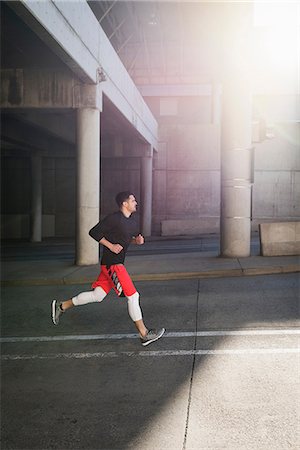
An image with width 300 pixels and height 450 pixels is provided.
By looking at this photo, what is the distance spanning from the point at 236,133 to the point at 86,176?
4.52 m

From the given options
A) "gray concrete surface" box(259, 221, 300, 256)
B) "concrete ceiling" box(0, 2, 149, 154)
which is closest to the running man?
"concrete ceiling" box(0, 2, 149, 154)

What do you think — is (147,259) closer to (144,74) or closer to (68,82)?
(68,82)

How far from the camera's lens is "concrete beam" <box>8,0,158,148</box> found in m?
7.75

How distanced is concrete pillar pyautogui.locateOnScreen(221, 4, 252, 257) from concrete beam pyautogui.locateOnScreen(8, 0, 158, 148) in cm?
359

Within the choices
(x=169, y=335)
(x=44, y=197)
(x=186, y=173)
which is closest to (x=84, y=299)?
(x=169, y=335)

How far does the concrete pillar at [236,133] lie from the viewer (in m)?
11.5

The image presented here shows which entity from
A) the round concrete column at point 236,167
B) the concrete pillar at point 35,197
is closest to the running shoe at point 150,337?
the round concrete column at point 236,167

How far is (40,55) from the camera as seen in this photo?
1105cm

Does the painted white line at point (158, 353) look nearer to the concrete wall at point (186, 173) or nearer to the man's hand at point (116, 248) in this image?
the man's hand at point (116, 248)

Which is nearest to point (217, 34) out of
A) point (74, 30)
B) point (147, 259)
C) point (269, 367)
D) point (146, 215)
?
point (74, 30)

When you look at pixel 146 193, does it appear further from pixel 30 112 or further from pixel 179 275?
pixel 179 275

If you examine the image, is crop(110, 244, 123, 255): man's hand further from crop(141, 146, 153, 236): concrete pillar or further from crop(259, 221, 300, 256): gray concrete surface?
crop(141, 146, 153, 236): concrete pillar

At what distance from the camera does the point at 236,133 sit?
11.6 m

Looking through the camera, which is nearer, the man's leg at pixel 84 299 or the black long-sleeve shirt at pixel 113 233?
the black long-sleeve shirt at pixel 113 233
